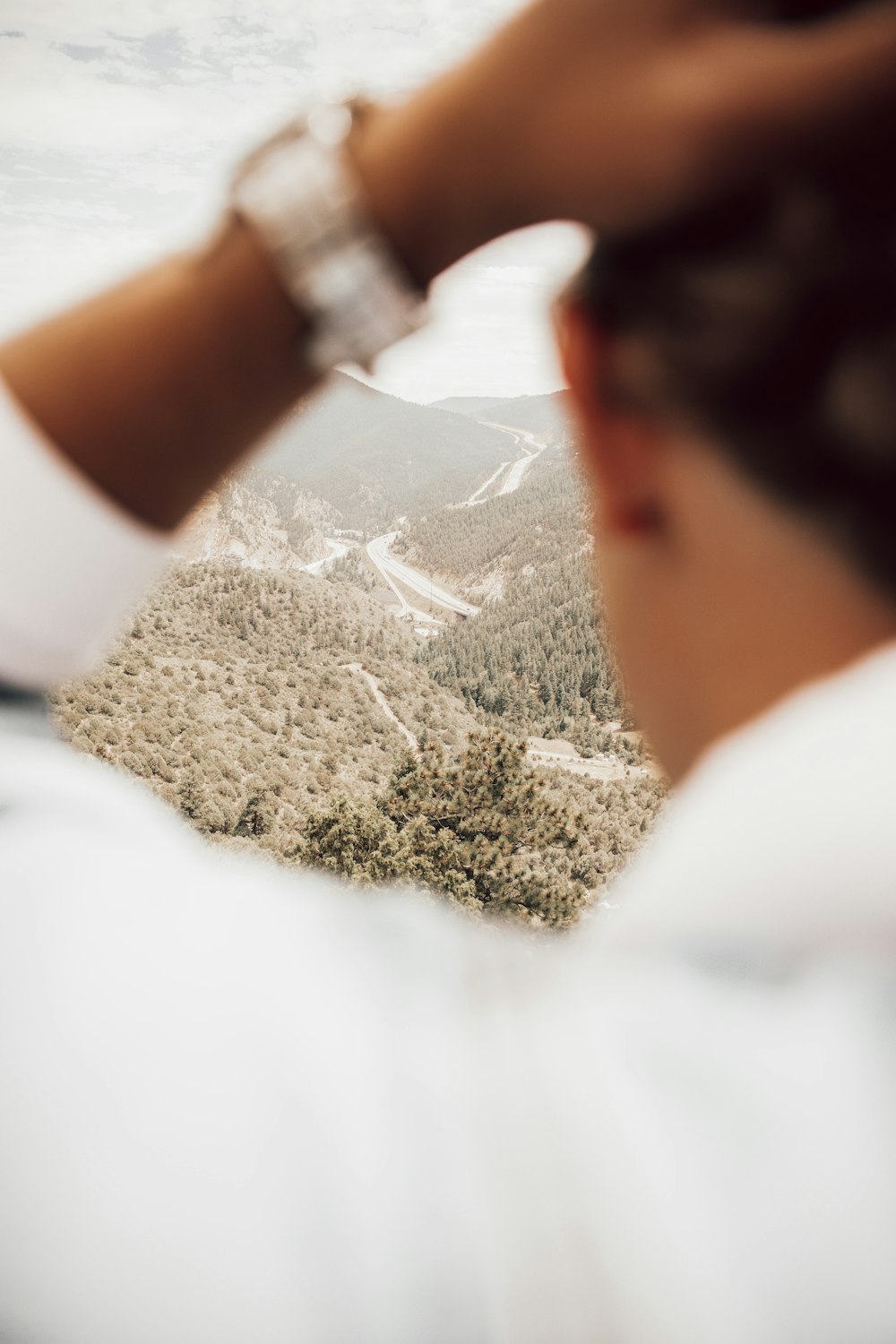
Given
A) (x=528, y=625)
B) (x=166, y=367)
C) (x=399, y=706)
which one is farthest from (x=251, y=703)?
(x=166, y=367)

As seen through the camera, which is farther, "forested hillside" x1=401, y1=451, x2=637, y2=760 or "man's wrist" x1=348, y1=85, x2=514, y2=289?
"forested hillside" x1=401, y1=451, x2=637, y2=760

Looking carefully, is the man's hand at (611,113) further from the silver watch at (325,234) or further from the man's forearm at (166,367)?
the man's forearm at (166,367)

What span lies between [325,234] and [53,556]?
398 mm

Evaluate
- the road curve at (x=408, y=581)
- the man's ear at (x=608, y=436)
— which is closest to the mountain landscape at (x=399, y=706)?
the man's ear at (x=608, y=436)

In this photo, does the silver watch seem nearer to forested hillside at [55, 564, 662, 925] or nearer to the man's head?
the man's head

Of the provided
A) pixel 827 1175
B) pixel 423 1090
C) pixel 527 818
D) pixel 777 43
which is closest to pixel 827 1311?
pixel 827 1175

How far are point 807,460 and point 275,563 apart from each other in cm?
14063

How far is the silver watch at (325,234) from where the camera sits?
0.67m

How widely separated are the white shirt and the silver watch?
478 millimetres

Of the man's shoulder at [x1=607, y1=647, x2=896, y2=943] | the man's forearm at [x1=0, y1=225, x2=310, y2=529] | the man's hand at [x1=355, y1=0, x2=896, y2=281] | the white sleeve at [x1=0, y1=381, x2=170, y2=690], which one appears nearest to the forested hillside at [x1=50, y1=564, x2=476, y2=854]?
the white sleeve at [x1=0, y1=381, x2=170, y2=690]

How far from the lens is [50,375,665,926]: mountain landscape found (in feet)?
63.2

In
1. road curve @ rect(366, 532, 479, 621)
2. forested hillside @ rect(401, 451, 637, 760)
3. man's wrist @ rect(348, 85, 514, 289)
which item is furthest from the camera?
road curve @ rect(366, 532, 479, 621)

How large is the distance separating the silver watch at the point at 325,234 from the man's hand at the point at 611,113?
0.08 feet

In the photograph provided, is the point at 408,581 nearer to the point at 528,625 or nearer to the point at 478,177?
the point at 528,625
